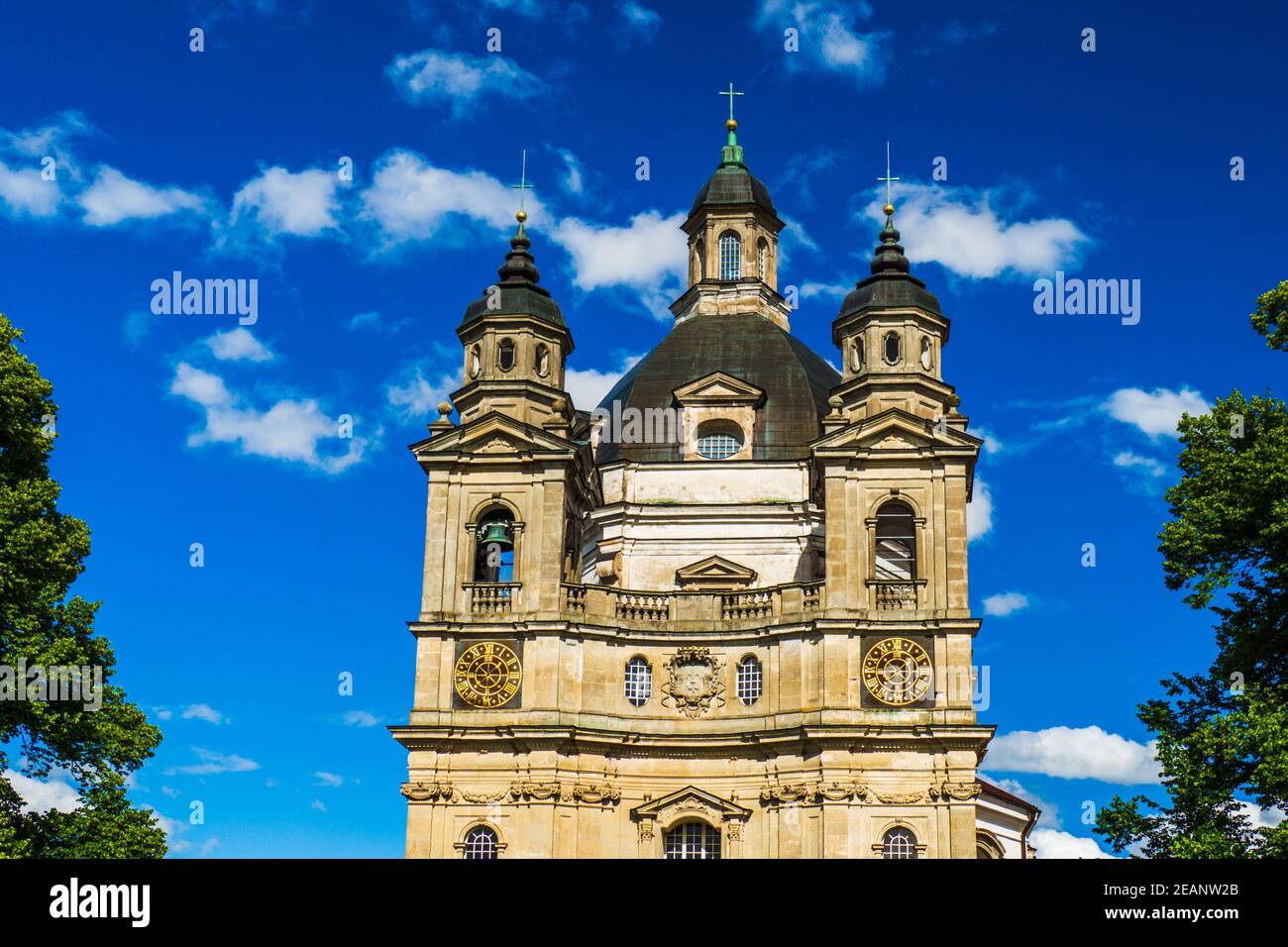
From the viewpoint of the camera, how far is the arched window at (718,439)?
55875 mm

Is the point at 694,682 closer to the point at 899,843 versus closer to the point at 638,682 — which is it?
the point at 638,682

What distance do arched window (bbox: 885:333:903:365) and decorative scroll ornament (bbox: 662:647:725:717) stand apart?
1083 centimetres

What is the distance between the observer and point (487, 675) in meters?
47.6

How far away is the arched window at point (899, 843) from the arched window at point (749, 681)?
5.58 m

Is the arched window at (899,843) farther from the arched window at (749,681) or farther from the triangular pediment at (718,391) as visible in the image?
the triangular pediment at (718,391)

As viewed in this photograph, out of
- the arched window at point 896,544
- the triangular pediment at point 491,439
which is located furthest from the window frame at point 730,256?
the triangular pediment at point 491,439

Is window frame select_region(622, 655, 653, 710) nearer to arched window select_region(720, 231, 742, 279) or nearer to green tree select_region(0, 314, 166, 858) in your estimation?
green tree select_region(0, 314, 166, 858)

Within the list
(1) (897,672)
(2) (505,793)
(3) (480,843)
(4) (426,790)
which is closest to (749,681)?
(1) (897,672)

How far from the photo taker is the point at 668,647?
4875cm

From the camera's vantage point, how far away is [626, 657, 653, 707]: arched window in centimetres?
4847

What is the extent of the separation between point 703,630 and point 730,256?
21.5 meters

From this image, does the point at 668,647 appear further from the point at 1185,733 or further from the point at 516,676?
the point at 1185,733
